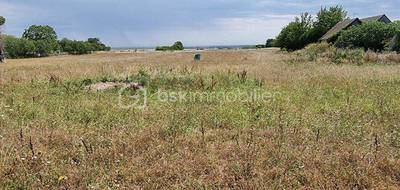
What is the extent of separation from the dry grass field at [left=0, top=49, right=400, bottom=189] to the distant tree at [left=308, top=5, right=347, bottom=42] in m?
50.6

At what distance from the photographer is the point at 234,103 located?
8812 millimetres

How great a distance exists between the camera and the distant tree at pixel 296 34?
57.9 m

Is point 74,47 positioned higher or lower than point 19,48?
lower

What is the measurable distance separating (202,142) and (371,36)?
33.7 m

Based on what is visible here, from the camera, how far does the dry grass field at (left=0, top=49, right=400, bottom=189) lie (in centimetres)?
419

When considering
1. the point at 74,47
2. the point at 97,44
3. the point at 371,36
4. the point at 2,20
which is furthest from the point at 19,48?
the point at 371,36

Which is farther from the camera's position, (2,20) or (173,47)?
(173,47)

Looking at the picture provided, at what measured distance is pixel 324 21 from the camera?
58.5m

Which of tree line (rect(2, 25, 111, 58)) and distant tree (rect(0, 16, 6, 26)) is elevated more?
distant tree (rect(0, 16, 6, 26))

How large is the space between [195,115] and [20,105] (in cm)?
410

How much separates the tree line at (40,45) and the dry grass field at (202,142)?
64145mm

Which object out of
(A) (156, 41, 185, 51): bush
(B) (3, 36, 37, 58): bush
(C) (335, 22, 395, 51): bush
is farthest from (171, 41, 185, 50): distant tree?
(C) (335, 22, 395, 51): bush

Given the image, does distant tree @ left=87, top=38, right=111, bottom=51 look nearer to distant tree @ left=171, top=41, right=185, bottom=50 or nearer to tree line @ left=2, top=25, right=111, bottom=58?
tree line @ left=2, top=25, right=111, bottom=58

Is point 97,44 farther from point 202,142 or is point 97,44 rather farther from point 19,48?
point 202,142
